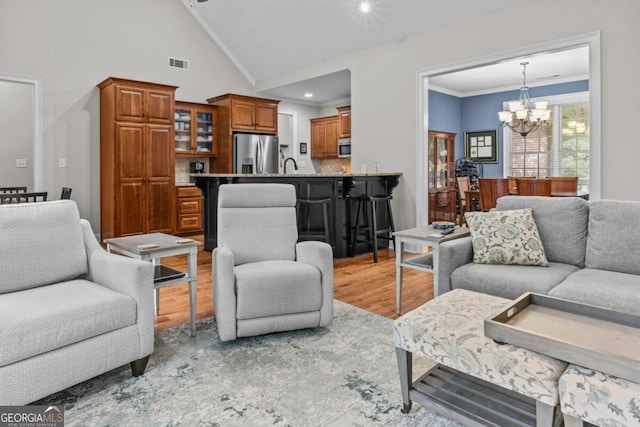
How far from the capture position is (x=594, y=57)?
12.7ft

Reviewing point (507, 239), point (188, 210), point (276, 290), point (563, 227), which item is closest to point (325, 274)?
point (276, 290)

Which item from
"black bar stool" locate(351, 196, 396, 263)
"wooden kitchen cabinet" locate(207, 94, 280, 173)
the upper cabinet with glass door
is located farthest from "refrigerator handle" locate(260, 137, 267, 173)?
"black bar stool" locate(351, 196, 396, 263)

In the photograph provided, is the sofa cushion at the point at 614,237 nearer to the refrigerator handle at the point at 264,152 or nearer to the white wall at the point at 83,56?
the refrigerator handle at the point at 264,152

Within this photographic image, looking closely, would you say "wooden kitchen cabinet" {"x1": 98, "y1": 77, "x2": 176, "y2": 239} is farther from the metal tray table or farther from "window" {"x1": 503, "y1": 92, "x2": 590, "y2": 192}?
"window" {"x1": 503, "y1": 92, "x2": 590, "y2": 192}

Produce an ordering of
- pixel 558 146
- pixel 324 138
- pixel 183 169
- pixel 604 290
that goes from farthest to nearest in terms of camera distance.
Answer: pixel 324 138 → pixel 558 146 → pixel 183 169 → pixel 604 290

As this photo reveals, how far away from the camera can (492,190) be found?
18.8 ft

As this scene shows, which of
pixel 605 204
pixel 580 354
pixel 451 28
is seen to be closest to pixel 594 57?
pixel 451 28

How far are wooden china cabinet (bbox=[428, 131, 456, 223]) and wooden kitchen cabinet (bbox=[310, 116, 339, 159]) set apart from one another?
1997 millimetres

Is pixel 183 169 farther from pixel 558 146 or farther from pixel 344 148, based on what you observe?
pixel 558 146

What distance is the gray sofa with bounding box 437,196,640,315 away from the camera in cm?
226

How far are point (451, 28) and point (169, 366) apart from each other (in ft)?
15.1

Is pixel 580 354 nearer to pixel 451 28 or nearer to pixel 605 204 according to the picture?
pixel 605 204

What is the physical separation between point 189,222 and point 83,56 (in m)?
2.89

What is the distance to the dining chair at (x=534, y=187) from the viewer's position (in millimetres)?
5152
